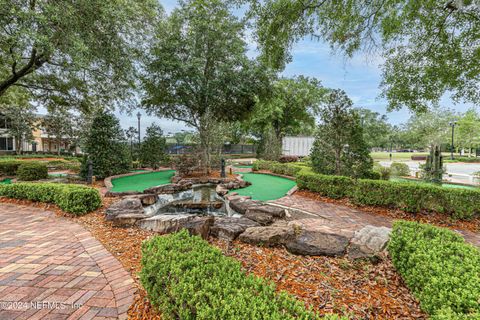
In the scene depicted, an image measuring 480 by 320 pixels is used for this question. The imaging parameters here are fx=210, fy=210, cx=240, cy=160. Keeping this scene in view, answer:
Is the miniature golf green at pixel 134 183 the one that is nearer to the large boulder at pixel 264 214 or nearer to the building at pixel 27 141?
the large boulder at pixel 264 214

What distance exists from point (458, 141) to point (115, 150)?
129 ft

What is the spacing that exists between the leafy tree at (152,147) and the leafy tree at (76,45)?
2.93 m

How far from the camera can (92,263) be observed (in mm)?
2459

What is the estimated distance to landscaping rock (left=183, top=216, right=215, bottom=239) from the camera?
121 inches

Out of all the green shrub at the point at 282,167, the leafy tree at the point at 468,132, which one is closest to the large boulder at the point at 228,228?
the green shrub at the point at 282,167

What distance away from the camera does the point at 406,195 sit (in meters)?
4.56

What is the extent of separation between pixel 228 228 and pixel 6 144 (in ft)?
113

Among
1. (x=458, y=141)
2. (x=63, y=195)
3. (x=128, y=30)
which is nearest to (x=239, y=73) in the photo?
(x=128, y=30)

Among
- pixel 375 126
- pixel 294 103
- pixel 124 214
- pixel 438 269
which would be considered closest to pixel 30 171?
pixel 124 214

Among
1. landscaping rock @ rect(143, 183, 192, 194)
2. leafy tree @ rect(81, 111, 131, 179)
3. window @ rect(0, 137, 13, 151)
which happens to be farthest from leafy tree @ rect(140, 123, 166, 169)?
window @ rect(0, 137, 13, 151)

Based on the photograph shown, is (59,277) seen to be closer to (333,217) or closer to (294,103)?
(333,217)

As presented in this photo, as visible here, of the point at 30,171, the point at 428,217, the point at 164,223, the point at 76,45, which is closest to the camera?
the point at 164,223

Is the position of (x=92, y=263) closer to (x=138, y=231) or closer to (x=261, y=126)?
(x=138, y=231)

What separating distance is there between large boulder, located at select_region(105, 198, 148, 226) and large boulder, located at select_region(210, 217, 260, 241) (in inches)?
56.6
